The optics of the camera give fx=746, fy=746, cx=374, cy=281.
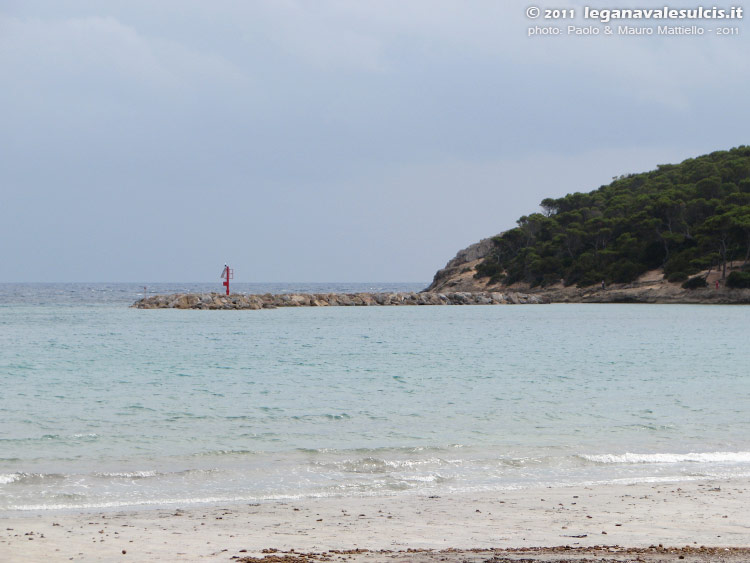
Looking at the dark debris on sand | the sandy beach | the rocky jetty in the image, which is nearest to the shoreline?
the rocky jetty

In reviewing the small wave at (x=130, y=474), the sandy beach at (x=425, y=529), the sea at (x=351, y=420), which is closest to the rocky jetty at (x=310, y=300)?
the sea at (x=351, y=420)

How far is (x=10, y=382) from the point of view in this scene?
1936 cm

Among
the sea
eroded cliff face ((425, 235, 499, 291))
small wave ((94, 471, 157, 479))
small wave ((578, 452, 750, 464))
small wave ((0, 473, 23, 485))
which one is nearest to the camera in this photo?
small wave ((0, 473, 23, 485))

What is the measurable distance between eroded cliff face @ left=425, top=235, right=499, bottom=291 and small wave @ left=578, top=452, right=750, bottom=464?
87373 mm

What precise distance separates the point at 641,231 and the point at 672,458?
3106 inches

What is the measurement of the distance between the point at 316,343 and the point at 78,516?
24.4 meters

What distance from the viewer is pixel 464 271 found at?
10756 centimetres

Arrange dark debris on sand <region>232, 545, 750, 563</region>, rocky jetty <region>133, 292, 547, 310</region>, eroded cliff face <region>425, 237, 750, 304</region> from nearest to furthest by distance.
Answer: dark debris on sand <region>232, 545, 750, 563</region> < rocky jetty <region>133, 292, 547, 310</region> < eroded cliff face <region>425, 237, 750, 304</region>

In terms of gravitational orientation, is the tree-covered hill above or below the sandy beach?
above

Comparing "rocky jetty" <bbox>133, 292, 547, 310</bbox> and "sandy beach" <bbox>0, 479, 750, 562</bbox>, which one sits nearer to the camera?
"sandy beach" <bbox>0, 479, 750, 562</bbox>

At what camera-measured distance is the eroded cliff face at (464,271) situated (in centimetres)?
10144

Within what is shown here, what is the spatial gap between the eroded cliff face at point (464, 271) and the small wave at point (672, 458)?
287 ft

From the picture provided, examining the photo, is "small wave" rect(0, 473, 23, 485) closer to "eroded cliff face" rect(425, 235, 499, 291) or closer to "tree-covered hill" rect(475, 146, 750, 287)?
"tree-covered hill" rect(475, 146, 750, 287)

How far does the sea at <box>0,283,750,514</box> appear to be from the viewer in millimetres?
9898
